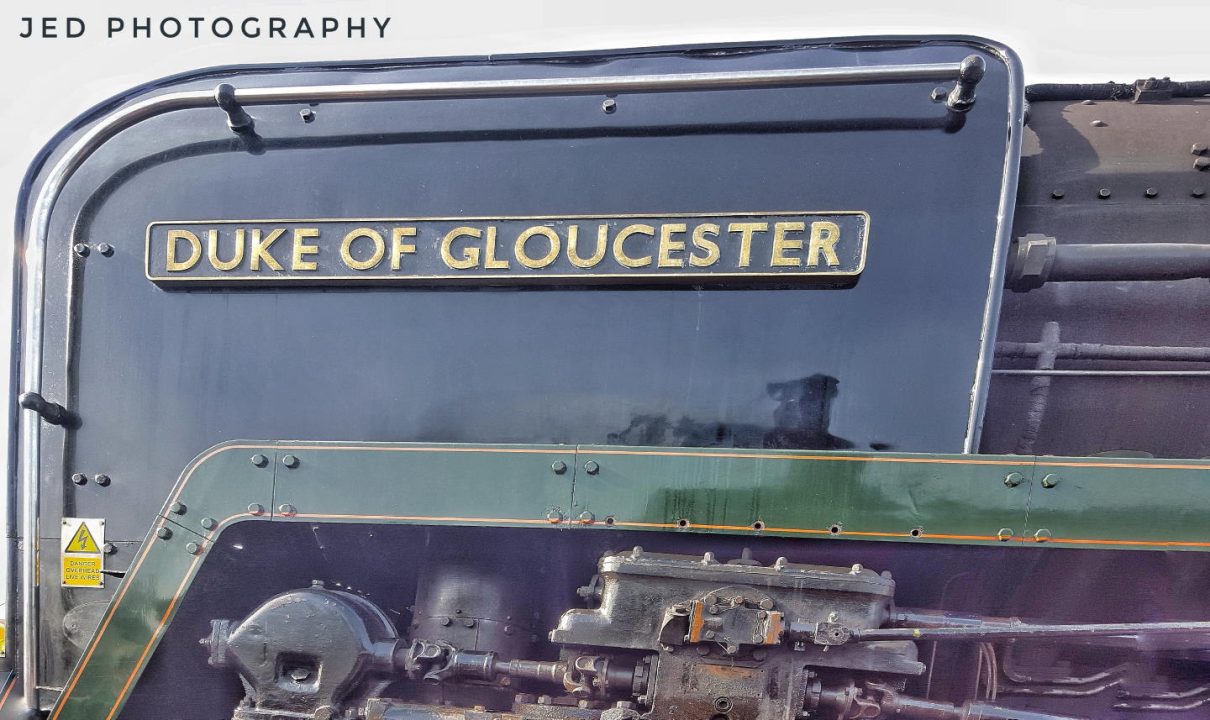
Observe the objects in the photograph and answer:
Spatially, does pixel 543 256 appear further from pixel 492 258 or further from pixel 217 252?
pixel 217 252

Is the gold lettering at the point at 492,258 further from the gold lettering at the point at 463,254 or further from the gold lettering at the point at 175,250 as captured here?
the gold lettering at the point at 175,250

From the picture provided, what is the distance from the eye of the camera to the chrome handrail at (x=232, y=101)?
104 inches

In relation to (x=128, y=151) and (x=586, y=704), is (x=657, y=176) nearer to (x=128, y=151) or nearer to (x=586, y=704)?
(x=586, y=704)

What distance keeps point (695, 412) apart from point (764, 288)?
0.42m

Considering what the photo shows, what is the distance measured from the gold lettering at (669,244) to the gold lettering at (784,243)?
0.88 ft

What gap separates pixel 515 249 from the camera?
9.12 ft

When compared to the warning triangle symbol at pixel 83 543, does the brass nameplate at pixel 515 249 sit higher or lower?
higher

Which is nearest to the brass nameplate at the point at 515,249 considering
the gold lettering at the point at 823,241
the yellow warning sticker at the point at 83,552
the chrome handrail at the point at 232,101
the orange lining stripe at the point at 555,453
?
the gold lettering at the point at 823,241

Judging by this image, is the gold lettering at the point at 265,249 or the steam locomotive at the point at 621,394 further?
the gold lettering at the point at 265,249

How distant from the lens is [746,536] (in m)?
2.45

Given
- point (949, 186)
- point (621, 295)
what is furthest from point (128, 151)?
point (949, 186)

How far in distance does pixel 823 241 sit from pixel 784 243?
113 mm

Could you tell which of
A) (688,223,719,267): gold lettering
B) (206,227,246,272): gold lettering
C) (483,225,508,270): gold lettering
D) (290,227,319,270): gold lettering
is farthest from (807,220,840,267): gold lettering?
(206,227,246,272): gold lettering

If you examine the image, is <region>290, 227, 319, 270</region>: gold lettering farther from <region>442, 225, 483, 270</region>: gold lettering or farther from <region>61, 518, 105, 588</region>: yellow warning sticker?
<region>61, 518, 105, 588</region>: yellow warning sticker
